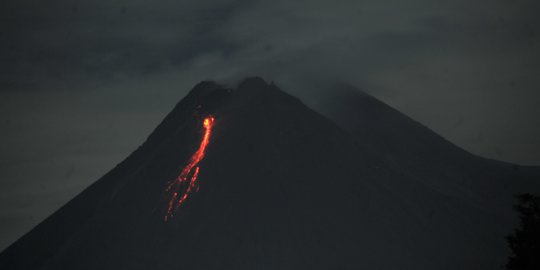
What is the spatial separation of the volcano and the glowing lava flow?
1.49ft

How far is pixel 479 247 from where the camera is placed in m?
134

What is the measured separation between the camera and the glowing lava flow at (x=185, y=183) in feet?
463

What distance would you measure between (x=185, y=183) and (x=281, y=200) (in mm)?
23762

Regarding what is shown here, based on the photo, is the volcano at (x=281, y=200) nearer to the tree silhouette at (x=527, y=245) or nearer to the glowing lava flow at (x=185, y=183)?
the glowing lava flow at (x=185, y=183)

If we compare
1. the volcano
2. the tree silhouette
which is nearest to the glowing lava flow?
the volcano

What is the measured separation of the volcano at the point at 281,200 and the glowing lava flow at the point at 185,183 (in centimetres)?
46

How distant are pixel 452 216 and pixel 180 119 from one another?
8158cm

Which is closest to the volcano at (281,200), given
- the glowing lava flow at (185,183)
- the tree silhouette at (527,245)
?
the glowing lava flow at (185,183)

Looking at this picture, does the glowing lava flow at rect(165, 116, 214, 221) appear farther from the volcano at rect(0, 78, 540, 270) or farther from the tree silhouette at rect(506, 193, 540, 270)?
the tree silhouette at rect(506, 193, 540, 270)

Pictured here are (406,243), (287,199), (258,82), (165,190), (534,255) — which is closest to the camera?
(534,255)

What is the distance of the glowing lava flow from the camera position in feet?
463

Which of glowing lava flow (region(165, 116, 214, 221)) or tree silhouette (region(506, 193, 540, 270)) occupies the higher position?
glowing lava flow (region(165, 116, 214, 221))

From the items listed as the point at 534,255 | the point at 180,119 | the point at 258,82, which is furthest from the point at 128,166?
the point at 534,255

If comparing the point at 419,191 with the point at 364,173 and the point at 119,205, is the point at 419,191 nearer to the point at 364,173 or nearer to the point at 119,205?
the point at 364,173
